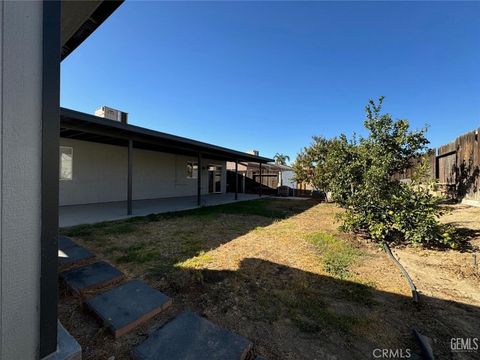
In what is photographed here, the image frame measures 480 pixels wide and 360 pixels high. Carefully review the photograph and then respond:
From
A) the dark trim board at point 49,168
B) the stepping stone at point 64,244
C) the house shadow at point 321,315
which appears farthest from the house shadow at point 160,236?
the dark trim board at point 49,168

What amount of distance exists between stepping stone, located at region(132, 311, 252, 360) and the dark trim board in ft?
2.22

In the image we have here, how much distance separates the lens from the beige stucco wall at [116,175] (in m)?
8.59

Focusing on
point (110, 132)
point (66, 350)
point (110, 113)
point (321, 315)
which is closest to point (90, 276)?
point (66, 350)

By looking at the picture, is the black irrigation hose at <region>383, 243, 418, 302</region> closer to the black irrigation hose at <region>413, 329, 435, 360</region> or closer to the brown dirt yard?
the brown dirt yard

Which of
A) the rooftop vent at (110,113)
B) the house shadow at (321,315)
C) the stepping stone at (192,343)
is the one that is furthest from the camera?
the rooftop vent at (110,113)

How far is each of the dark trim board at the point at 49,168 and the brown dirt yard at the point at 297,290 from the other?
66cm

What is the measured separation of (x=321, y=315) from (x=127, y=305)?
196cm

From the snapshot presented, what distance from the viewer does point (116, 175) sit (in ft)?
32.9

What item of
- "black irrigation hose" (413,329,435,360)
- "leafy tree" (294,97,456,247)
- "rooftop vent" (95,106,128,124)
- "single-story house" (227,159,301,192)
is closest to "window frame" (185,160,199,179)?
"rooftop vent" (95,106,128,124)

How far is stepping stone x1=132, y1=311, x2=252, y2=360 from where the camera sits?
5.26 feet

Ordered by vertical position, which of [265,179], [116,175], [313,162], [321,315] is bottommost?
[321,315]

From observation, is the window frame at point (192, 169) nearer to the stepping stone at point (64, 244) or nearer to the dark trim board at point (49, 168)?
the stepping stone at point (64, 244)

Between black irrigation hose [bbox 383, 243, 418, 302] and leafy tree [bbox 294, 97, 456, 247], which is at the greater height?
leafy tree [bbox 294, 97, 456, 247]

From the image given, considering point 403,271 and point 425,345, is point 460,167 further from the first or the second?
point 425,345
